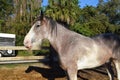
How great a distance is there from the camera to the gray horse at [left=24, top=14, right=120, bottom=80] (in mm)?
6219

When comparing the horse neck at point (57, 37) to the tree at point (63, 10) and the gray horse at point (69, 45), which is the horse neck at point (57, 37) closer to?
the gray horse at point (69, 45)

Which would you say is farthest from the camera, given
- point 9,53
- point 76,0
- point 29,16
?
point 29,16

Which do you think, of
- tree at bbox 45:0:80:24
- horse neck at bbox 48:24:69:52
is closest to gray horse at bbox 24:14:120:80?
horse neck at bbox 48:24:69:52

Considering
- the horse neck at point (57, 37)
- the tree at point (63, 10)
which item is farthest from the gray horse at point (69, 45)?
the tree at point (63, 10)

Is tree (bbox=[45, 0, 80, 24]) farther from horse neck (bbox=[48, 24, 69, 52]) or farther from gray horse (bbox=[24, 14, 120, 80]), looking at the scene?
horse neck (bbox=[48, 24, 69, 52])

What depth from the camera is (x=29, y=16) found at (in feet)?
151

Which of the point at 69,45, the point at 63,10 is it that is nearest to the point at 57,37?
the point at 69,45

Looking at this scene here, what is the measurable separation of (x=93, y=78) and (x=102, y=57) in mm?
2981

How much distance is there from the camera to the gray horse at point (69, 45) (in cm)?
622

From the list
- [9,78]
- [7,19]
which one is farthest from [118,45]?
[7,19]

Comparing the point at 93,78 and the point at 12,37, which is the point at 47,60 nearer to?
the point at 93,78

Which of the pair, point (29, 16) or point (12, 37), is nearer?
point (12, 37)

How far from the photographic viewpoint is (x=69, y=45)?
21.0 feet

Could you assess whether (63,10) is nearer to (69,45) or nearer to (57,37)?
(57,37)
